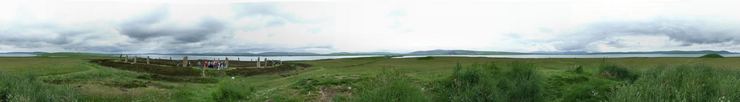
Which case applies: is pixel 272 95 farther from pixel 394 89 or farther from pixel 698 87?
pixel 698 87

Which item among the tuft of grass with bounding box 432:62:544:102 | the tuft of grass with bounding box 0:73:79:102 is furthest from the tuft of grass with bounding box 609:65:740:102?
the tuft of grass with bounding box 0:73:79:102

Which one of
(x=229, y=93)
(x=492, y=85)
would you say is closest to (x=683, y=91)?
(x=492, y=85)

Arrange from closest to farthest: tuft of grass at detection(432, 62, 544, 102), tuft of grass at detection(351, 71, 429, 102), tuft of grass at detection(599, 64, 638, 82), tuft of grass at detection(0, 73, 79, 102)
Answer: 1. tuft of grass at detection(351, 71, 429, 102)
2. tuft of grass at detection(0, 73, 79, 102)
3. tuft of grass at detection(432, 62, 544, 102)
4. tuft of grass at detection(599, 64, 638, 82)

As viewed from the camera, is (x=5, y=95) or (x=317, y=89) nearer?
(x=5, y=95)

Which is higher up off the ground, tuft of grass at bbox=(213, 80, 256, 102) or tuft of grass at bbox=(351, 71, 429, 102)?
tuft of grass at bbox=(351, 71, 429, 102)

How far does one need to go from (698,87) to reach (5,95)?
40.4m

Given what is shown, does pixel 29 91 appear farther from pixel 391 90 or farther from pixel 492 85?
pixel 492 85

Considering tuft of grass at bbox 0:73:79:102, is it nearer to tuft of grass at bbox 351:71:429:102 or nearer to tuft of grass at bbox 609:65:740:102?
tuft of grass at bbox 351:71:429:102

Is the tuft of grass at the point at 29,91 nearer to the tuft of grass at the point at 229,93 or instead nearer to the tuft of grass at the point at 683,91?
the tuft of grass at the point at 229,93

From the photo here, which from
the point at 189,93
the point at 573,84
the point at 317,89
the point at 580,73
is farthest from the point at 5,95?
the point at 580,73

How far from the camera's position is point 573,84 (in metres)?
56.3

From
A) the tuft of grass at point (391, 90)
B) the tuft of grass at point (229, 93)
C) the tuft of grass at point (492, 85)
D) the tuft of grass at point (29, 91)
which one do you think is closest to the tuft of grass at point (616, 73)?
the tuft of grass at point (492, 85)

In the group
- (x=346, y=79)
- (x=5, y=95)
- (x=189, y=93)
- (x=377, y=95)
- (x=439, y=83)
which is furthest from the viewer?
(x=346, y=79)

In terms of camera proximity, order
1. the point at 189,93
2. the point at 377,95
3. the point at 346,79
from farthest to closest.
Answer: the point at 346,79 < the point at 189,93 < the point at 377,95
